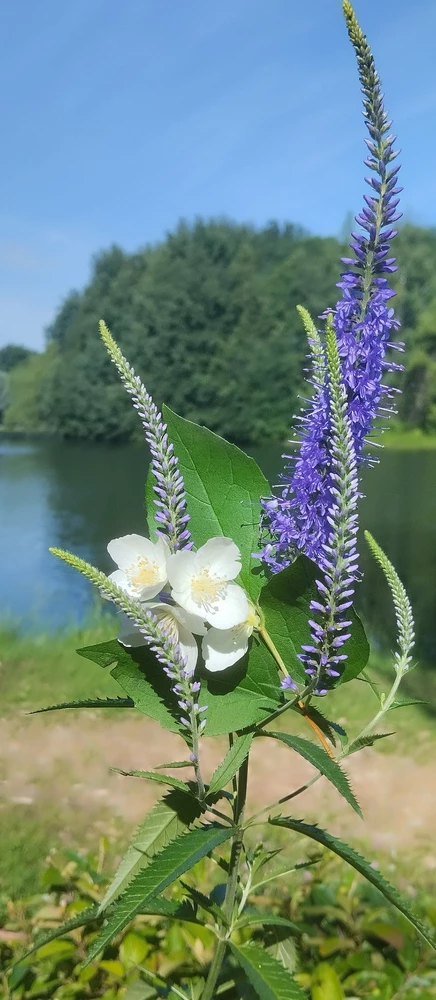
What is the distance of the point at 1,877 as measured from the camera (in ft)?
12.1

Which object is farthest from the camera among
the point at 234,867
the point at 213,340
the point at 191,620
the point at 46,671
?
the point at 213,340

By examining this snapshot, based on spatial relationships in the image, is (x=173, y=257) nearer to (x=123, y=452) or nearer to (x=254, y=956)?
(x=123, y=452)

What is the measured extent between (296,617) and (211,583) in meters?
0.14

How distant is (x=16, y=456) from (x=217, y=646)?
1173 inches

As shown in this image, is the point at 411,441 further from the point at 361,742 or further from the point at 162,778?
the point at 162,778

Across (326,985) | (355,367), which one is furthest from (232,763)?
(326,985)

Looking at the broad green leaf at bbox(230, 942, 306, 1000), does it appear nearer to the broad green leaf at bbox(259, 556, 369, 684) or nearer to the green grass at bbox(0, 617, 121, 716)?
the broad green leaf at bbox(259, 556, 369, 684)

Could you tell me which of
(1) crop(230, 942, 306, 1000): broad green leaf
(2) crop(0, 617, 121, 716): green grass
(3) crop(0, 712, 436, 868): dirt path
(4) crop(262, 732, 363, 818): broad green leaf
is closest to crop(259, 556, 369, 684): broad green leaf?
(4) crop(262, 732, 363, 818): broad green leaf

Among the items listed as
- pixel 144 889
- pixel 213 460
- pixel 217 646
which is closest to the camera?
pixel 144 889

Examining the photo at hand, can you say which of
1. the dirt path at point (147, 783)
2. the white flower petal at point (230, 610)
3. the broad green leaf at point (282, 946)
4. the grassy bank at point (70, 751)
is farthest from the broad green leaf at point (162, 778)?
the dirt path at point (147, 783)

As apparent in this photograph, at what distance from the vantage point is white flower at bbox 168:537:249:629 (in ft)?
3.29

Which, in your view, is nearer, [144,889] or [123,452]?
[144,889]

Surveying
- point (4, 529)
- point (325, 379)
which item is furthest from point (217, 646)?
point (4, 529)

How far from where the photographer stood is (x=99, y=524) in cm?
1695
